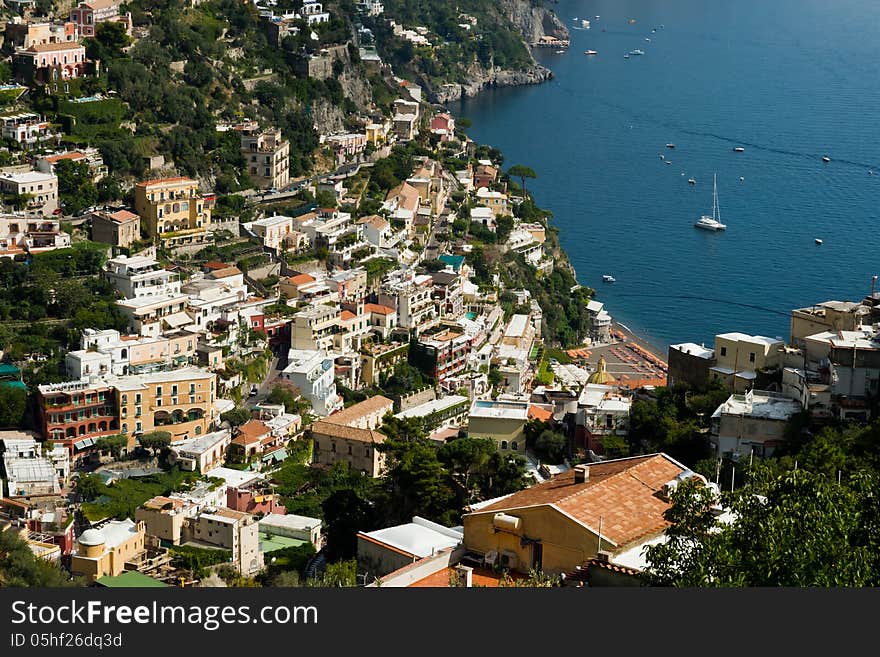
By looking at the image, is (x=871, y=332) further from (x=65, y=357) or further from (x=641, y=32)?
(x=641, y=32)

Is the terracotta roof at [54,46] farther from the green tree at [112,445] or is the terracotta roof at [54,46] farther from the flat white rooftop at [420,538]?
the flat white rooftop at [420,538]

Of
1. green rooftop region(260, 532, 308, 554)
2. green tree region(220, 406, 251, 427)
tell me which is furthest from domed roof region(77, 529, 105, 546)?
green tree region(220, 406, 251, 427)

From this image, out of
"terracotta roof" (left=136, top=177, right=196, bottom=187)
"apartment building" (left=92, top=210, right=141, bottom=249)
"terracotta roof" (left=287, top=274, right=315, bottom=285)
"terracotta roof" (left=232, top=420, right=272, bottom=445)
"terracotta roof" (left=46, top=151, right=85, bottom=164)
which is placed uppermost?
"terracotta roof" (left=46, top=151, right=85, bottom=164)

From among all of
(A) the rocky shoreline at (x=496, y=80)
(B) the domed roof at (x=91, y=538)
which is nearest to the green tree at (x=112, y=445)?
(B) the domed roof at (x=91, y=538)

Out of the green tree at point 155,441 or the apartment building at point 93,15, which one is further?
the apartment building at point 93,15

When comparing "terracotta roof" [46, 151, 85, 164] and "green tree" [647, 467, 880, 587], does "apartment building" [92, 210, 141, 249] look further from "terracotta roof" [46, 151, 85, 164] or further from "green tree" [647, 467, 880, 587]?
"green tree" [647, 467, 880, 587]

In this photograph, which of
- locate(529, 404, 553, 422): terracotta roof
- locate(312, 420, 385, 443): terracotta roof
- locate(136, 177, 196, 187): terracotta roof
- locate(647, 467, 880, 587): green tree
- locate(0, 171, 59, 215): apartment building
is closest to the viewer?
locate(647, 467, 880, 587): green tree

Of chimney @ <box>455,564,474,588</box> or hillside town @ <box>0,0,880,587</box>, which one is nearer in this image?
chimney @ <box>455,564,474,588</box>
